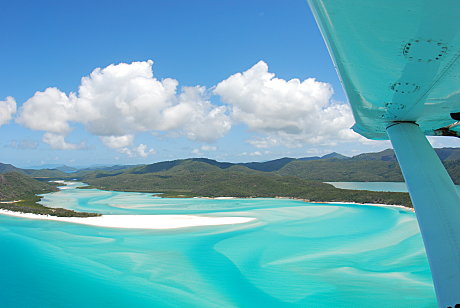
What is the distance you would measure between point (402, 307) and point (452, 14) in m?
19.8

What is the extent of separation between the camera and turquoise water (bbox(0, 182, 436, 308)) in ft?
60.1

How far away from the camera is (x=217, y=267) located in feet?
80.9

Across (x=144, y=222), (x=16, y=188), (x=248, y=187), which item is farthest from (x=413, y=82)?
(x=16, y=188)

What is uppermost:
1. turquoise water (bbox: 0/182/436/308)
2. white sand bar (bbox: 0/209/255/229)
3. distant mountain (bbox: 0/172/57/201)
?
distant mountain (bbox: 0/172/57/201)

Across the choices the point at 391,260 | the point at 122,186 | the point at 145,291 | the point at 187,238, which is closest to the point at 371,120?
the point at 145,291

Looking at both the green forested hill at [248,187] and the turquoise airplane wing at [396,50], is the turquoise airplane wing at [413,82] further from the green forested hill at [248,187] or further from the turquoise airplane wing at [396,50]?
the green forested hill at [248,187]

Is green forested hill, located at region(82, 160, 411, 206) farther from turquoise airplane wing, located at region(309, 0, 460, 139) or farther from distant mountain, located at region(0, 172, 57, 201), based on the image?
turquoise airplane wing, located at region(309, 0, 460, 139)

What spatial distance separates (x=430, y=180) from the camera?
5090 millimetres

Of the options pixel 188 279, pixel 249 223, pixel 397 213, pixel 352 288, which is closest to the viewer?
pixel 352 288

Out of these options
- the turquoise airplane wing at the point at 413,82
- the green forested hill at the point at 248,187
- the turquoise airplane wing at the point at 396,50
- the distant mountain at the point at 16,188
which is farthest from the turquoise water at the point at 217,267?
the distant mountain at the point at 16,188

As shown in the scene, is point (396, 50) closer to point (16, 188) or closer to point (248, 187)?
point (248, 187)

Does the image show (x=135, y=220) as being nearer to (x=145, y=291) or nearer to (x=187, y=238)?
(x=187, y=238)

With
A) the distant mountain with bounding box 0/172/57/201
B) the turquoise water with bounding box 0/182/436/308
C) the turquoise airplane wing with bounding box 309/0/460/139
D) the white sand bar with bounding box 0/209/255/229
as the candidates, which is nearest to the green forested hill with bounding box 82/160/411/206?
the turquoise water with bounding box 0/182/436/308

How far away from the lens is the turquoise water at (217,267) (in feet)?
60.1
